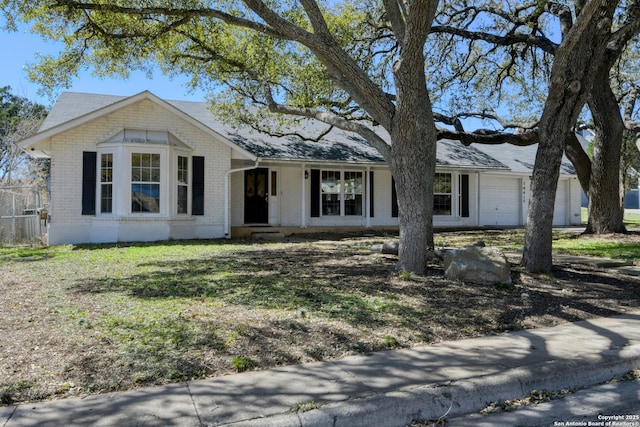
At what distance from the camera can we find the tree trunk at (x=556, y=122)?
26.6 ft

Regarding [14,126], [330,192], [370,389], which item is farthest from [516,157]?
[14,126]

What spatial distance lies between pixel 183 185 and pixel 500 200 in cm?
1511

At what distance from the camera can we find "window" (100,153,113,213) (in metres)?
14.2

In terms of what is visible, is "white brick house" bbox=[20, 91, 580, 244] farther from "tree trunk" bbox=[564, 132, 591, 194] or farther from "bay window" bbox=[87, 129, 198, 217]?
"tree trunk" bbox=[564, 132, 591, 194]

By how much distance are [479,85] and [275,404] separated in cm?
1721

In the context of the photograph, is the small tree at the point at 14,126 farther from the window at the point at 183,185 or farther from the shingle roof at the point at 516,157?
the shingle roof at the point at 516,157

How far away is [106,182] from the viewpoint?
1427 cm

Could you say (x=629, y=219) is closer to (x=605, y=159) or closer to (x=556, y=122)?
(x=605, y=159)

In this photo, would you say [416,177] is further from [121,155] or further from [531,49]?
[531,49]

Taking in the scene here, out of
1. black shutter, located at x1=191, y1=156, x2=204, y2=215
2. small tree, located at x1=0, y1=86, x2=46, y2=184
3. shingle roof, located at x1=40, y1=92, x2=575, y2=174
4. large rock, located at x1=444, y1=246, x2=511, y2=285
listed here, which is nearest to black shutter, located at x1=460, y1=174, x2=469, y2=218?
shingle roof, located at x1=40, y1=92, x2=575, y2=174

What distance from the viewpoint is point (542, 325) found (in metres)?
5.88

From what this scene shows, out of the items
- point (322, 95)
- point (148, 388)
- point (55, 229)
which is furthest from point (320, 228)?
point (148, 388)

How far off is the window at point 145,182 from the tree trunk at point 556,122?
10497 mm

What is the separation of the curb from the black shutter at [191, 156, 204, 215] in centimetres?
1261
